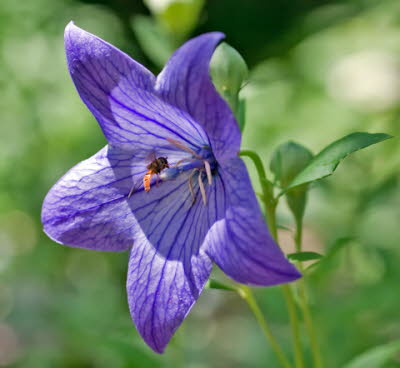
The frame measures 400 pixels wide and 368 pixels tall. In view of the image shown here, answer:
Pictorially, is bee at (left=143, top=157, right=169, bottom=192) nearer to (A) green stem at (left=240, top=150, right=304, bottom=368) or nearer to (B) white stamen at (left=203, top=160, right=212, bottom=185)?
(B) white stamen at (left=203, top=160, right=212, bottom=185)

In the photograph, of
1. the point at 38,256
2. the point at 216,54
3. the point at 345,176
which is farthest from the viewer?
the point at 38,256

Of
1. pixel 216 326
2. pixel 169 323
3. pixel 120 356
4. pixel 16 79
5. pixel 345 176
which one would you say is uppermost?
pixel 16 79

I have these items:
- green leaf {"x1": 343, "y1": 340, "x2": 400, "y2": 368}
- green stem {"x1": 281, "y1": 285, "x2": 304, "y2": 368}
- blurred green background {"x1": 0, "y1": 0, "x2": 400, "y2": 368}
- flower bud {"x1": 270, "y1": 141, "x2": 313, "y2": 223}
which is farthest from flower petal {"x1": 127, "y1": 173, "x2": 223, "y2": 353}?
blurred green background {"x1": 0, "y1": 0, "x2": 400, "y2": 368}

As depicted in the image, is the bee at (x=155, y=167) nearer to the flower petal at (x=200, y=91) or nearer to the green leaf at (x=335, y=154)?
the flower petal at (x=200, y=91)

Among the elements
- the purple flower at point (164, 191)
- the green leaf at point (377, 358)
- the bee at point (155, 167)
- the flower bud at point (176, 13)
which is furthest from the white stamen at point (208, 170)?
the flower bud at point (176, 13)

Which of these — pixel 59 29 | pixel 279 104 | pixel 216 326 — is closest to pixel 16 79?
pixel 59 29

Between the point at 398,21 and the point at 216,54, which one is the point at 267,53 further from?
the point at 216,54

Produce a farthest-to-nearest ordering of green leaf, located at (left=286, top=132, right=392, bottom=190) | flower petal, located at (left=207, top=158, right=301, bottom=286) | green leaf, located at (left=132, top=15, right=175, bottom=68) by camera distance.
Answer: green leaf, located at (left=132, top=15, right=175, bottom=68), green leaf, located at (left=286, top=132, right=392, bottom=190), flower petal, located at (left=207, top=158, right=301, bottom=286)
